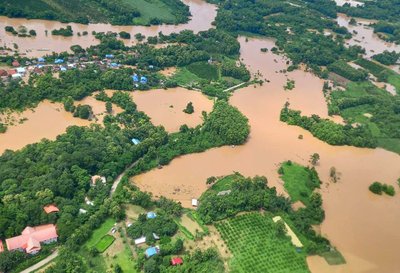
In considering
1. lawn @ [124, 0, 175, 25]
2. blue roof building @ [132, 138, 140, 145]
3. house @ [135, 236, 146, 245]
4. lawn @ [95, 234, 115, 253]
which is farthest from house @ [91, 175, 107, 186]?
lawn @ [124, 0, 175, 25]

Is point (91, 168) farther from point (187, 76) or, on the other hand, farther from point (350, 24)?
point (350, 24)

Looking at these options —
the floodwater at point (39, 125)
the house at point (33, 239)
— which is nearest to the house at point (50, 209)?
the house at point (33, 239)

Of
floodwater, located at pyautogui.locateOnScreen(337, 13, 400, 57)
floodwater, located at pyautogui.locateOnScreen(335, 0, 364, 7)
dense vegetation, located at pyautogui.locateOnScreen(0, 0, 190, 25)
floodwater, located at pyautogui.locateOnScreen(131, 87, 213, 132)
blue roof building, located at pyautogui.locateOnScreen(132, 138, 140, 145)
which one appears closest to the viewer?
blue roof building, located at pyautogui.locateOnScreen(132, 138, 140, 145)

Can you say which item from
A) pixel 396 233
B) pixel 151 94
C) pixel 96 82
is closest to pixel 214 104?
pixel 151 94

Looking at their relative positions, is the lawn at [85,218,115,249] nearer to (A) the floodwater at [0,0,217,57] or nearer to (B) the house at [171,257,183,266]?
(B) the house at [171,257,183,266]

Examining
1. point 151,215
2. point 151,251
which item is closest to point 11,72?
point 151,215

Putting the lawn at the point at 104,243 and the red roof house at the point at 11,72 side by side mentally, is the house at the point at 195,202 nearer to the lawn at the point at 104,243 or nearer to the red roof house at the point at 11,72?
the lawn at the point at 104,243
